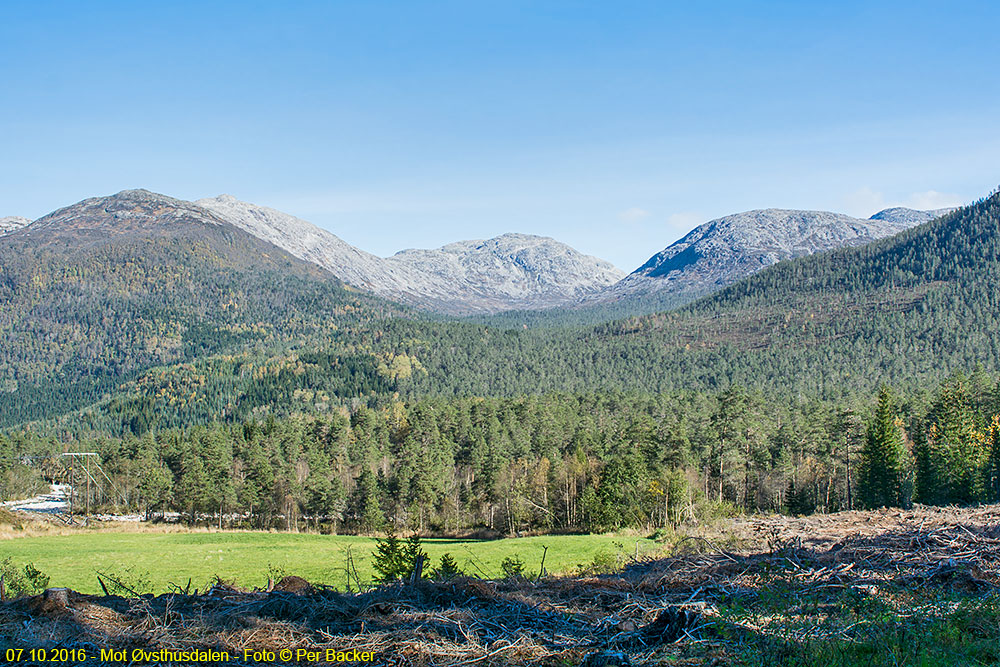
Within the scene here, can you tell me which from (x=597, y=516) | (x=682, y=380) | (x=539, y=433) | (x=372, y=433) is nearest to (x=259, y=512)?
(x=372, y=433)

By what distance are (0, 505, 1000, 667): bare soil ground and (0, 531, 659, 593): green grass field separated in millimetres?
16250

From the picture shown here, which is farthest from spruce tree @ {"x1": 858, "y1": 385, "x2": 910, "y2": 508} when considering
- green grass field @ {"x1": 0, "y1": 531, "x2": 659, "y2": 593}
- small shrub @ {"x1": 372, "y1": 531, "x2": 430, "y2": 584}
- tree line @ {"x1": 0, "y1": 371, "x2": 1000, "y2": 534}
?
small shrub @ {"x1": 372, "y1": 531, "x2": 430, "y2": 584}

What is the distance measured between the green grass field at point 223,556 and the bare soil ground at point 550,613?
16.2 metres

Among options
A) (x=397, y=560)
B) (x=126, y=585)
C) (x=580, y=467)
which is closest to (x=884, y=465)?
(x=580, y=467)

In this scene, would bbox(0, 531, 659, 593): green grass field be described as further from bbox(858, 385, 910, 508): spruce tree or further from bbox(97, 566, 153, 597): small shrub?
bbox(858, 385, 910, 508): spruce tree

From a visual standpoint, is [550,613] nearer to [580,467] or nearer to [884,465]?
[884,465]

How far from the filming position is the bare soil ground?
6.13 meters

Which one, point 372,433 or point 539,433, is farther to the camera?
point 372,433

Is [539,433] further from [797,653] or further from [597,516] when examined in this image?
[797,653]

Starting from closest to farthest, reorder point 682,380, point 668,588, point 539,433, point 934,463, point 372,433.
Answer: point 668,588 → point 934,463 → point 539,433 → point 372,433 → point 682,380

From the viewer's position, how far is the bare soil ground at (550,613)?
20.1 ft

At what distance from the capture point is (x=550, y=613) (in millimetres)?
7148

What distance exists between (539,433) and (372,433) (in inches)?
1131

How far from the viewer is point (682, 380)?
18662cm
